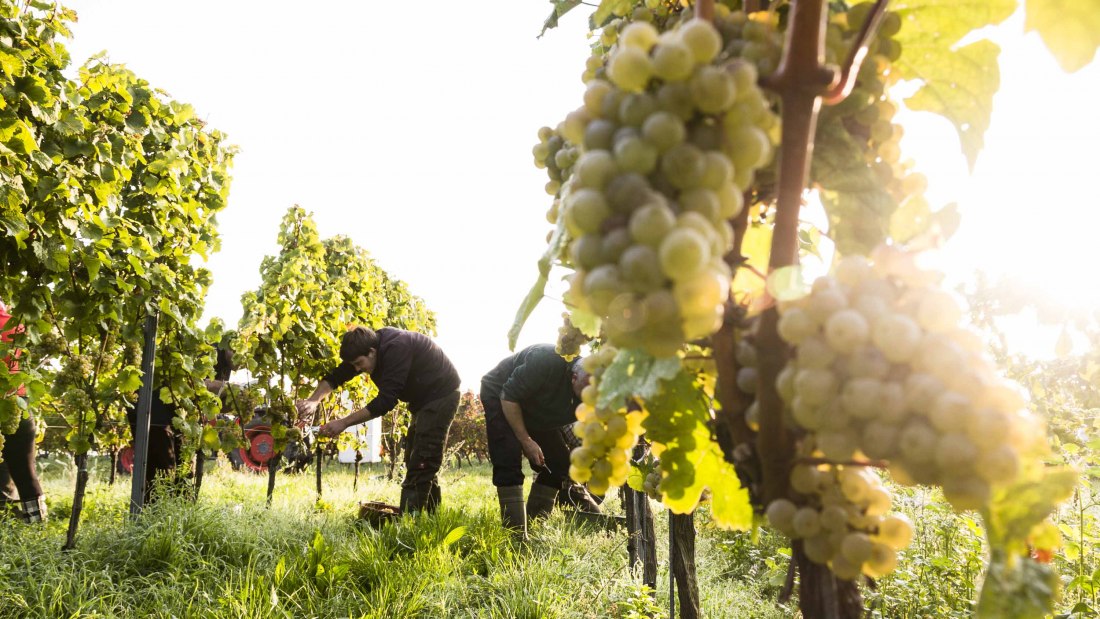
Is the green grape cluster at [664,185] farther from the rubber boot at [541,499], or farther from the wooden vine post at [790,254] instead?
the rubber boot at [541,499]

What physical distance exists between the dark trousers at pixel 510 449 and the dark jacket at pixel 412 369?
17.6 inches

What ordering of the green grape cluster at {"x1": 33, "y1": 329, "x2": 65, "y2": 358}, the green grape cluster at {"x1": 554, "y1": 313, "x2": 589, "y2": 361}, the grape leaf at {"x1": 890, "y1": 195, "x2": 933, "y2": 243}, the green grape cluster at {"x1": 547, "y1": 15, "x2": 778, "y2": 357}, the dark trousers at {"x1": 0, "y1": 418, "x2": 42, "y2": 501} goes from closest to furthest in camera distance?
1. the green grape cluster at {"x1": 547, "y1": 15, "x2": 778, "y2": 357}
2. the grape leaf at {"x1": 890, "y1": 195, "x2": 933, "y2": 243}
3. the green grape cluster at {"x1": 554, "y1": 313, "x2": 589, "y2": 361}
4. the green grape cluster at {"x1": 33, "y1": 329, "x2": 65, "y2": 358}
5. the dark trousers at {"x1": 0, "y1": 418, "x2": 42, "y2": 501}

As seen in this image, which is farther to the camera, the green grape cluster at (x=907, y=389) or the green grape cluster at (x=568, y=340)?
the green grape cluster at (x=568, y=340)

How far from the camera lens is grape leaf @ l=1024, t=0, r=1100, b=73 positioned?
58 cm

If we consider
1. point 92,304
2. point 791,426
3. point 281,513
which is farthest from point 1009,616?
point 281,513

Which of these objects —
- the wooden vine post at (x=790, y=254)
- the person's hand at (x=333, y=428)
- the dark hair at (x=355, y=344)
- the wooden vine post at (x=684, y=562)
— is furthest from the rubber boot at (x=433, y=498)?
the wooden vine post at (x=790, y=254)

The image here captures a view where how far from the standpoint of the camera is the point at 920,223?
0.63 metres

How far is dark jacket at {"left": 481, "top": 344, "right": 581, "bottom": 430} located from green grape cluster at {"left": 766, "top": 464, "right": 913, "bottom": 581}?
4.12 meters

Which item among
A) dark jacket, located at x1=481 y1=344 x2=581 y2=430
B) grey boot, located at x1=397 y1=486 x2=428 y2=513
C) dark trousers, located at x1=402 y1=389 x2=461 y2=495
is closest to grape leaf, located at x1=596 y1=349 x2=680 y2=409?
dark jacket, located at x1=481 y1=344 x2=581 y2=430

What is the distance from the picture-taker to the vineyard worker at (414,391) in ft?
17.4

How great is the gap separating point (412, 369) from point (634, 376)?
5130 mm

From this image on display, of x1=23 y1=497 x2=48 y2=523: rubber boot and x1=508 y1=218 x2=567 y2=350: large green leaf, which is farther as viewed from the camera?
x1=23 y1=497 x2=48 y2=523: rubber boot

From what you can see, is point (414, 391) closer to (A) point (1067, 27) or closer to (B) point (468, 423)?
(A) point (1067, 27)

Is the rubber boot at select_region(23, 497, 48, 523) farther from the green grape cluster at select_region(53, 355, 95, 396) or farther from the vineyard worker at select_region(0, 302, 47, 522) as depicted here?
the green grape cluster at select_region(53, 355, 95, 396)
